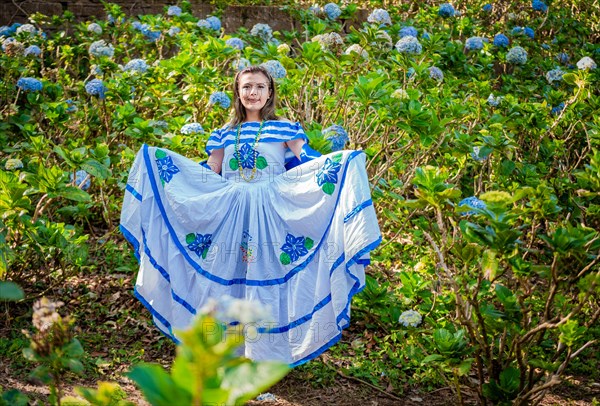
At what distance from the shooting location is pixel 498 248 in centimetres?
247

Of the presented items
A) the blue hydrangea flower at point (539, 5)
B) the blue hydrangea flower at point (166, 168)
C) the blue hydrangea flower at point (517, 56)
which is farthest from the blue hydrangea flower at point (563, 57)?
the blue hydrangea flower at point (166, 168)

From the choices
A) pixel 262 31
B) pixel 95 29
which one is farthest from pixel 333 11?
pixel 95 29

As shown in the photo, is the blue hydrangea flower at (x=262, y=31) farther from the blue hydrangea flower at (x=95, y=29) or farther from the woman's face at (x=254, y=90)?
the woman's face at (x=254, y=90)

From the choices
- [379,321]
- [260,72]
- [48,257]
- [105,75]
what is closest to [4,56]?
[105,75]

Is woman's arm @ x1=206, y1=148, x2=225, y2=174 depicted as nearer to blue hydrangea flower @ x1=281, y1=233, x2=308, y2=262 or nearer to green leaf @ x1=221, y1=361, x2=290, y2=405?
blue hydrangea flower @ x1=281, y1=233, x2=308, y2=262

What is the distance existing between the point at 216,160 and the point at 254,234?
0.47 metres

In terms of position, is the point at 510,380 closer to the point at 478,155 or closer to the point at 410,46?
the point at 478,155

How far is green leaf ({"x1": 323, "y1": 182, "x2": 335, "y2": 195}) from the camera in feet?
10.6

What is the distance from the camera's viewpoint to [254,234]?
3322 millimetres

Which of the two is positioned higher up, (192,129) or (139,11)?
(139,11)

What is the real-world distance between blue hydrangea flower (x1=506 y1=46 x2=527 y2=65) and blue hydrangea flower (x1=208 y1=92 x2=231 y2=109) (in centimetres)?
200

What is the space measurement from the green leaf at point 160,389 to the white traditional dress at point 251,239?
1971 mm

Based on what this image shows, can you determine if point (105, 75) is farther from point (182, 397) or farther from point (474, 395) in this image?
point (182, 397)

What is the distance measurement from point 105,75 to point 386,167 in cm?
185
